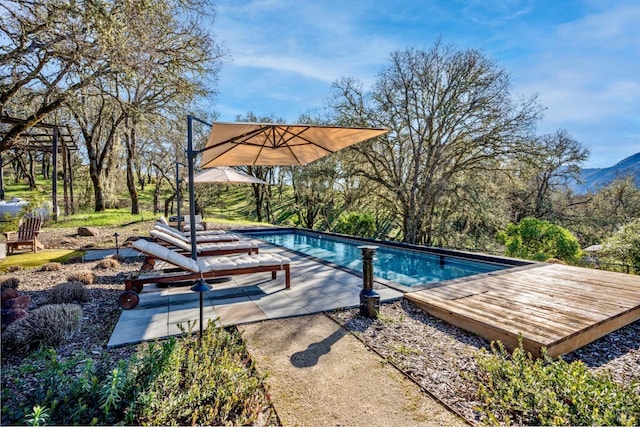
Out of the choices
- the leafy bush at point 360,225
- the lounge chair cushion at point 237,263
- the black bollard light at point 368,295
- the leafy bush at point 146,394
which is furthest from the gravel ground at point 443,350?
the leafy bush at point 360,225

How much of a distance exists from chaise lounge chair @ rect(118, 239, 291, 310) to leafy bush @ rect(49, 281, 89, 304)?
2.02 ft

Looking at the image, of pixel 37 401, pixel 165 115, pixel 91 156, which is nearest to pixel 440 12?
pixel 37 401

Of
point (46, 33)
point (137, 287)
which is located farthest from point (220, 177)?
point (137, 287)

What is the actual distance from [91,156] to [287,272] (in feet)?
51.8

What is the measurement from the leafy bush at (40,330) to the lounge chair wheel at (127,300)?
0.73 metres

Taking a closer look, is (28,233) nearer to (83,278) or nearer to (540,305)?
(83,278)

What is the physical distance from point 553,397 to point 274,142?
14.0ft

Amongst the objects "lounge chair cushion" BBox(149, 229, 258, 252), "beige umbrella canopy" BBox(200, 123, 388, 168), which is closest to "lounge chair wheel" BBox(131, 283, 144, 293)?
"lounge chair cushion" BBox(149, 229, 258, 252)

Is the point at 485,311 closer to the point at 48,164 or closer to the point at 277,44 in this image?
the point at 277,44

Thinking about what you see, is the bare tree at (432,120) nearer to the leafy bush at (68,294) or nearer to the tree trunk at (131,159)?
the tree trunk at (131,159)

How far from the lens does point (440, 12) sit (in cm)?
801

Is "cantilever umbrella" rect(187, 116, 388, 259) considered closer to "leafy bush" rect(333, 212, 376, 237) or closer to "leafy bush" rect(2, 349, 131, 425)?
"leafy bush" rect(2, 349, 131, 425)

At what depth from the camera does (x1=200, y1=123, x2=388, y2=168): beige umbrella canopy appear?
402 cm

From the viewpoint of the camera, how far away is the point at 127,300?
3.99 metres
